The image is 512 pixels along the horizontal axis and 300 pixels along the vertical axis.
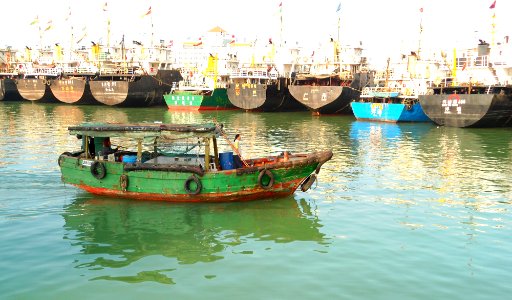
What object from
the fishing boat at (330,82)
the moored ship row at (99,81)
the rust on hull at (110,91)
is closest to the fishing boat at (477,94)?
the fishing boat at (330,82)

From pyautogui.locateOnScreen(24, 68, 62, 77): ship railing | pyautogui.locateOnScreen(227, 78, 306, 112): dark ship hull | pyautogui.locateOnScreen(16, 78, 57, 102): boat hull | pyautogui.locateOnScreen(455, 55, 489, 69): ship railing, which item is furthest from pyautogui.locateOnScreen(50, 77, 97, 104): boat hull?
pyautogui.locateOnScreen(455, 55, 489, 69): ship railing

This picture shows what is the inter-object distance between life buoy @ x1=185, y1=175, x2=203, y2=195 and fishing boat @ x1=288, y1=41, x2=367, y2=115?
32.9 meters

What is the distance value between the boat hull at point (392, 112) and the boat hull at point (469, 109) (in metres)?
2.81

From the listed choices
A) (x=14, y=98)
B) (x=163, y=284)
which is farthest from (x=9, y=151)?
(x=14, y=98)

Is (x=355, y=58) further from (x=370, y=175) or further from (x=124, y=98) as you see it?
(x=370, y=175)

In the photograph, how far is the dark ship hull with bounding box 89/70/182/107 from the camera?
183ft

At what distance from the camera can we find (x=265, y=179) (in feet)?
47.7

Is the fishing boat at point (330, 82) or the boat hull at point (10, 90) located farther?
the boat hull at point (10, 90)

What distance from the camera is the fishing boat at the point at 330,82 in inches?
1821

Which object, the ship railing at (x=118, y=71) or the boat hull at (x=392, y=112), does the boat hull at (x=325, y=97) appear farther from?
the ship railing at (x=118, y=71)

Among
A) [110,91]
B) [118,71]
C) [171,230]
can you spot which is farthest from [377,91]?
[171,230]

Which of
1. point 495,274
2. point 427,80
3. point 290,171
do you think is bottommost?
point 495,274

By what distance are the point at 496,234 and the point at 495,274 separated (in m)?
2.64

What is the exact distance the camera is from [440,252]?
11.3 meters
